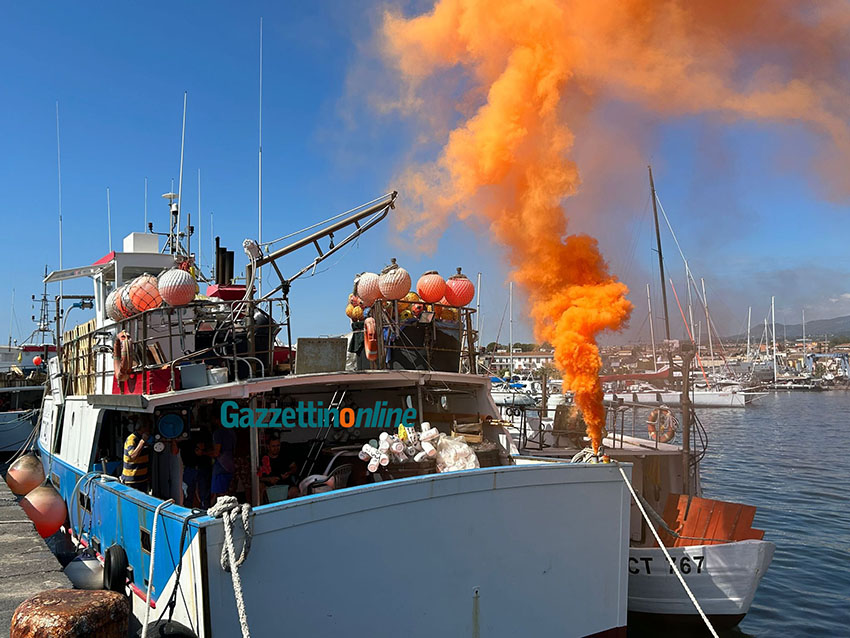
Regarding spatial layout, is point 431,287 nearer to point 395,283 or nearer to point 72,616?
point 395,283

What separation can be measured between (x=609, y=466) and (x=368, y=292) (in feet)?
14.8

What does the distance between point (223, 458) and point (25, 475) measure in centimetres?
798

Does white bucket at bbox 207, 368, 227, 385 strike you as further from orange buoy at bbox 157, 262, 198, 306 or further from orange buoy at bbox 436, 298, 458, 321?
orange buoy at bbox 436, 298, 458, 321

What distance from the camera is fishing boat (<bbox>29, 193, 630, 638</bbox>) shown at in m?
6.14

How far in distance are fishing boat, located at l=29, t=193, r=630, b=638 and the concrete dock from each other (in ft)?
2.18

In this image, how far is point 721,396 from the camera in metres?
66.8

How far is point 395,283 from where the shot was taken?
31.9 ft

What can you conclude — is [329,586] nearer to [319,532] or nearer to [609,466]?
[319,532]

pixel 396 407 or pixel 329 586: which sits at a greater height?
pixel 396 407

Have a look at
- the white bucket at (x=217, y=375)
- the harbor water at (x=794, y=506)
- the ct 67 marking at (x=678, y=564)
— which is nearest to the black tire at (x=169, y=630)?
the white bucket at (x=217, y=375)

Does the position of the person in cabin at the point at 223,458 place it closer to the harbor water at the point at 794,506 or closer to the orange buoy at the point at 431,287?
the orange buoy at the point at 431,287

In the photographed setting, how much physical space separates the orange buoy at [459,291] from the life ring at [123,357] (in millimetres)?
4654

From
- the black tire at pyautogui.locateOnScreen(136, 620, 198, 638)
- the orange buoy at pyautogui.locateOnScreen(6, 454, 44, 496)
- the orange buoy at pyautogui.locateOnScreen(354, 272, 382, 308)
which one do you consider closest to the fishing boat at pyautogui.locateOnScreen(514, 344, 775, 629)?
the orange buoy at pyautogui.locateOnScreen(354, 272, 382, 308)

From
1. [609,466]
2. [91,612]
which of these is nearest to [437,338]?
[609,466]
